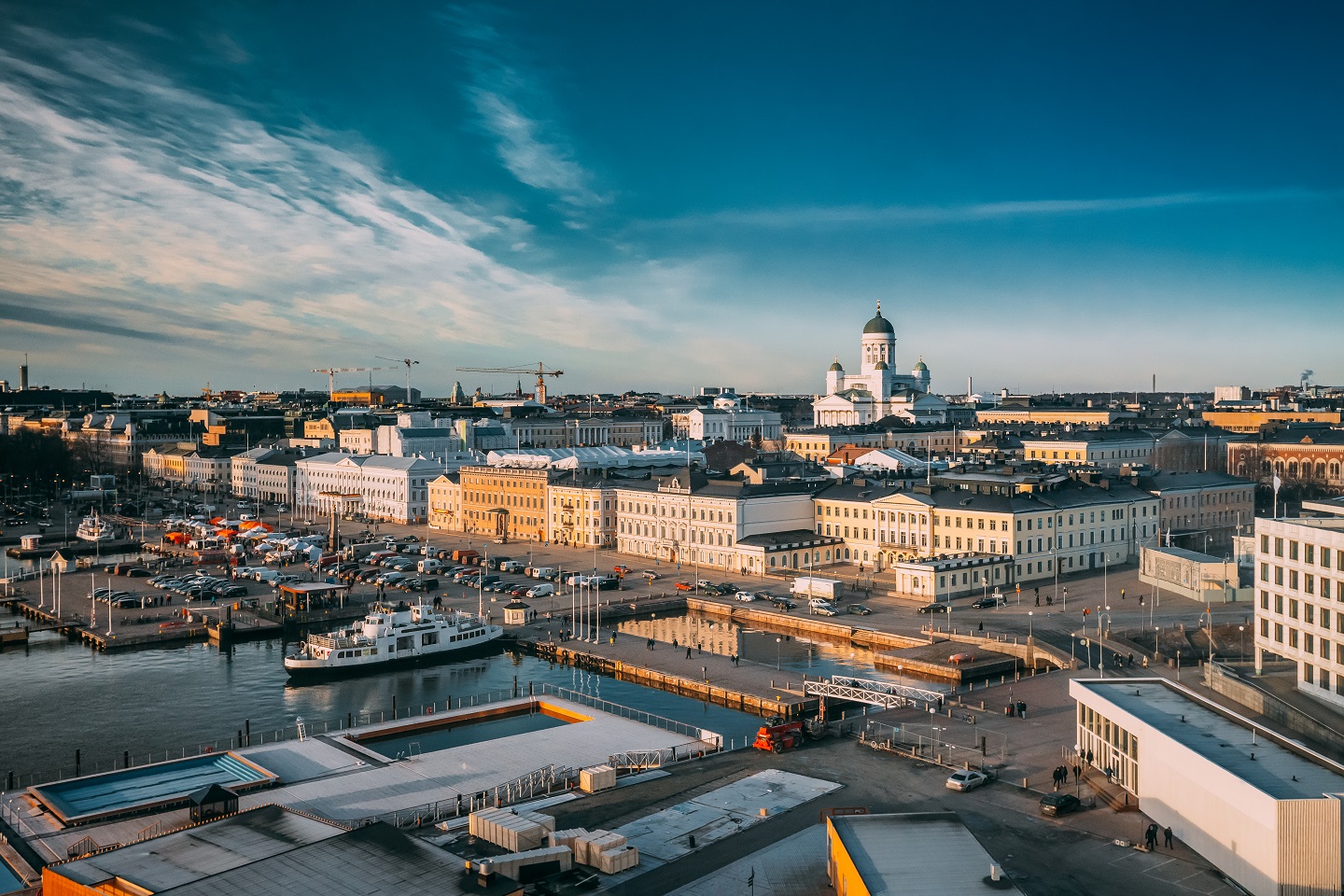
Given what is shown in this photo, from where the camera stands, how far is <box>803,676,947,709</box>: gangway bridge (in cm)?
3164

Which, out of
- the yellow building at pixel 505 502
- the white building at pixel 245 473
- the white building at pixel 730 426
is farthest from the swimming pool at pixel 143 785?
the white building at pixel 730 426

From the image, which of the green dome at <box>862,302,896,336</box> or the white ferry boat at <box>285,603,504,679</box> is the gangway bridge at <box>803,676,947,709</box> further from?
the green dome at <box>862,302,896,336</box>

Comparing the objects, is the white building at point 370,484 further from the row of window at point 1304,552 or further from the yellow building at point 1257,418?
the yellow building at point 1257,418

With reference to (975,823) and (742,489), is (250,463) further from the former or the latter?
(975,823)

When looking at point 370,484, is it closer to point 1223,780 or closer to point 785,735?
point 785,735

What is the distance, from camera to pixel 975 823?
21656mm

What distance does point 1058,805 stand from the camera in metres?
22.0

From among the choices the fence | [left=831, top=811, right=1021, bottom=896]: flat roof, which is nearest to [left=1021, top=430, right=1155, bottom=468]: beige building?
the fence

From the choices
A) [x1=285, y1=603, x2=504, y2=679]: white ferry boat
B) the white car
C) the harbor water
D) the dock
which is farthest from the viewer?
the dock

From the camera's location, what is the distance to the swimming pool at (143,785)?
24031 mm

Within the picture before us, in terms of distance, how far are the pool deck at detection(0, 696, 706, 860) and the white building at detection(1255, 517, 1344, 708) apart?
574 inches

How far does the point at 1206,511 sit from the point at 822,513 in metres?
21.5

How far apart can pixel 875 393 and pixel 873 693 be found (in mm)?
98497

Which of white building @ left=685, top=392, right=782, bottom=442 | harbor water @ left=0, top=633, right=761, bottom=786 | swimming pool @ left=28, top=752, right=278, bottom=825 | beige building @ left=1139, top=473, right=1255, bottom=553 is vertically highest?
white building @ left=685, top=392, right=782, bottom=442
